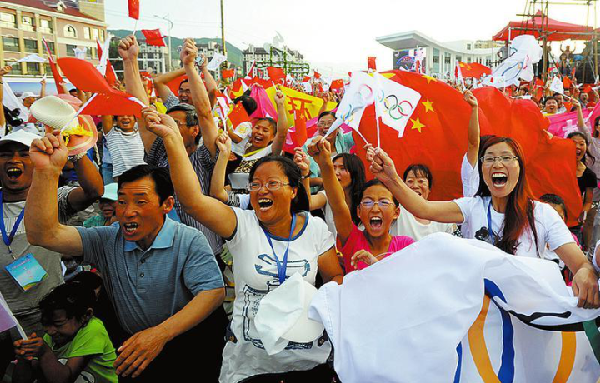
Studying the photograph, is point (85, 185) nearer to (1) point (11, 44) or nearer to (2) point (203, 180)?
(2) point (203, 180)

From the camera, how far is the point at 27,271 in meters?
2.39

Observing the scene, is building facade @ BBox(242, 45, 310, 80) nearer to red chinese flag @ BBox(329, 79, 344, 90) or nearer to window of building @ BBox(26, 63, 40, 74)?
red chinese flag @ BBox(329, 79, 344, 90)

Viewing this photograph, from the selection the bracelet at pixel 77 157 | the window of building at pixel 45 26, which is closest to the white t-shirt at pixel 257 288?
the bracelet at pixel 77 157

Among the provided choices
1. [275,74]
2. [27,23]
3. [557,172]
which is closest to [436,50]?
[27,23]

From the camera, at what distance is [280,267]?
2053 mm

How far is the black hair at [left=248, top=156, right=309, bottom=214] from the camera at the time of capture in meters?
2.24

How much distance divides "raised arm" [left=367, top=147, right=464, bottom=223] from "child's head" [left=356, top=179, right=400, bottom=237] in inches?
6.9

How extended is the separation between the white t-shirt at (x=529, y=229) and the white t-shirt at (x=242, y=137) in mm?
2436

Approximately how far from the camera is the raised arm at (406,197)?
2387mm

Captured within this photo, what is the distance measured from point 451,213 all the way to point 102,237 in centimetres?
175

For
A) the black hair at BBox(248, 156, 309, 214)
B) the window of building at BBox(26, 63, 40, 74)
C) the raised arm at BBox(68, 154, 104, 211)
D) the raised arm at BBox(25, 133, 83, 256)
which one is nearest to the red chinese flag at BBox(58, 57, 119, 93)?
the raised arm at BBox(25, 133, 83, 256)

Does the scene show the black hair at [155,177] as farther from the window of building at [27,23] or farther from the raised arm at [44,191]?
the window of building at [27,23]

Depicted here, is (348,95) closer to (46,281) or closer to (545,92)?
(46,281)

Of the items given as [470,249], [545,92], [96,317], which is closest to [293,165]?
[470,249]
